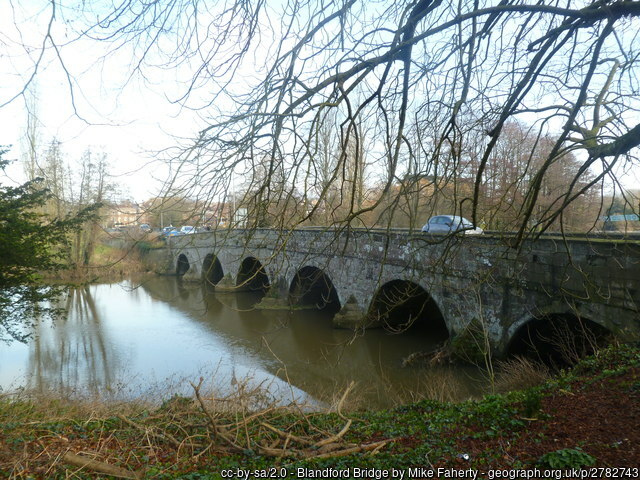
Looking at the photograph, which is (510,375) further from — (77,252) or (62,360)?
(77,252)

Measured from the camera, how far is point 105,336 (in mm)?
13305

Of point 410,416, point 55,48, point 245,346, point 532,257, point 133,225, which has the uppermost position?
point 55,48

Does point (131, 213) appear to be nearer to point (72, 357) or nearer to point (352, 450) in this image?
point (352, 450)

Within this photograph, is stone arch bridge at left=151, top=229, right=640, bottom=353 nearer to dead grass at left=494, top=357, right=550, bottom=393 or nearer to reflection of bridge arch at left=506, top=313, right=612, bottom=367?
reflection of bridge arch at left=506, top=313, right=612, bottom=367

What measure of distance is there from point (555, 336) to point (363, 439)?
5.31 metres

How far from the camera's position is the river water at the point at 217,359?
333 inches

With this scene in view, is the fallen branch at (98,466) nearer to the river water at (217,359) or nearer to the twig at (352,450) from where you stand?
the twig at (352,450)

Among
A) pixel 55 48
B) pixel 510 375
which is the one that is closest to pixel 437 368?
pixel 510 375

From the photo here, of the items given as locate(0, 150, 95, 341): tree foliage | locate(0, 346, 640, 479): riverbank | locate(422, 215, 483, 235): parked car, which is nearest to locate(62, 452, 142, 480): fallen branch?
locate(0, 346, 640, 479): riverbank

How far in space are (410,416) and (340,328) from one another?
889 cm

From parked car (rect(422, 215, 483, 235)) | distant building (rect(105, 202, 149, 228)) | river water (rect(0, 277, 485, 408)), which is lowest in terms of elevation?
river water (rect(0, 277, 485, 408))

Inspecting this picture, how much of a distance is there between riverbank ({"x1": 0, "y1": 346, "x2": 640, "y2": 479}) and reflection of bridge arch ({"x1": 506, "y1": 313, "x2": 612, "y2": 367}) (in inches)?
83.0

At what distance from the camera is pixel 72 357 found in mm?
11469

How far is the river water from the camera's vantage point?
8469mm
